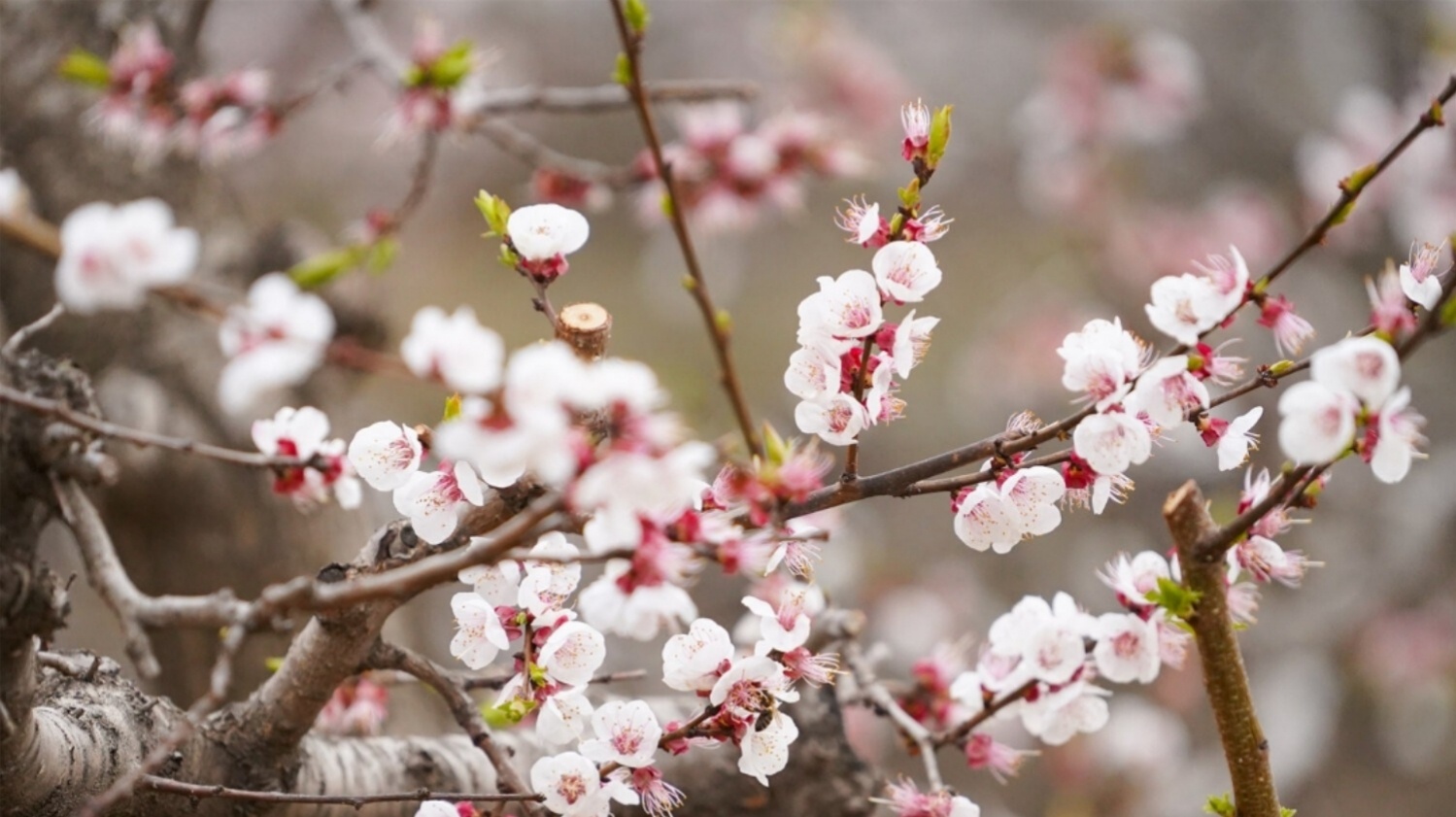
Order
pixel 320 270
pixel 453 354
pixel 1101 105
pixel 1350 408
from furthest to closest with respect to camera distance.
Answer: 1. pixel 1101 105
2. pixel 320 270
3. pixel 1350 408
4. pixel 453 354

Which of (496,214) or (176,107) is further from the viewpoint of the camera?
(176,107)

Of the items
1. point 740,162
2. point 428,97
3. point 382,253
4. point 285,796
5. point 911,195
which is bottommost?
point 285,796

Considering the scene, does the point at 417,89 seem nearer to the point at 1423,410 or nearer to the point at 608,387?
the point at 608,387

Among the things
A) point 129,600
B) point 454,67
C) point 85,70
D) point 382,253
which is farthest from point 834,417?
point 85,70

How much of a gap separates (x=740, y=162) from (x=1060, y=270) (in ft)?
6.53

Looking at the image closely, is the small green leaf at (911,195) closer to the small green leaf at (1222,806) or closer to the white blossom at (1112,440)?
the white blossom at (1112,440)

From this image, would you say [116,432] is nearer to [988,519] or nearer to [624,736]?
[624,736]

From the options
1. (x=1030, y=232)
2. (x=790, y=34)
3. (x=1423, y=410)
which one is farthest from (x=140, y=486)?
(x=1030, y=232)

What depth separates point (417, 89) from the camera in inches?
51.8

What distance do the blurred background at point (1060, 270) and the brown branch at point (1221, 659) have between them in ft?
3.12

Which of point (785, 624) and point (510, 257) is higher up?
point (510, 257)

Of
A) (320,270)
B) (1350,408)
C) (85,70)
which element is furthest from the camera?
(85,70)

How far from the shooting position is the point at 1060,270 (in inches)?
132

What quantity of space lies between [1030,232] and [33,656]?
4004 millimetres
